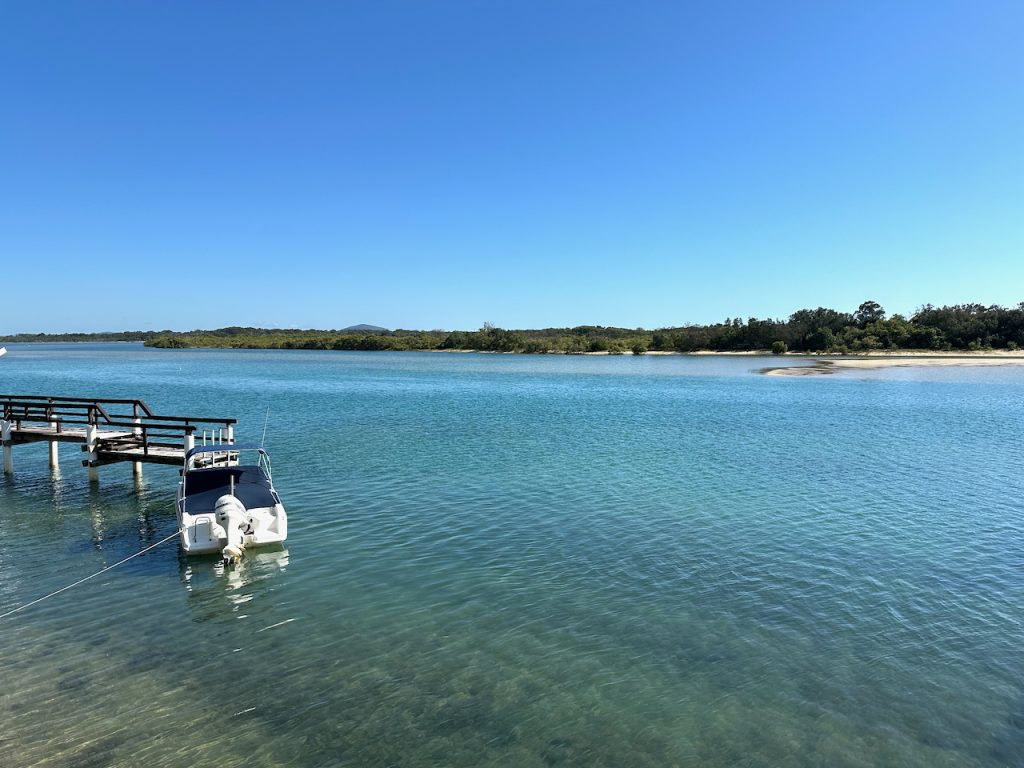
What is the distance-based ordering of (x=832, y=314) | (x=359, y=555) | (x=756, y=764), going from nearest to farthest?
(x=756, y=764), (x=359, y=555), (x=832, y=314)

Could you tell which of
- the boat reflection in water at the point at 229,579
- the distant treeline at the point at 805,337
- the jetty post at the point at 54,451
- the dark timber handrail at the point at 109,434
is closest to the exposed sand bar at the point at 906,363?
the distant treeline at the point at 805,337

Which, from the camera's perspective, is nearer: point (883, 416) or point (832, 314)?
point (883, 416)

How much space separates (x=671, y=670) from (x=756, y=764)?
6.59 feet

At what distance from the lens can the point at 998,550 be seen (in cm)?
1375

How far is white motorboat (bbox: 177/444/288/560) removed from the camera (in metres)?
12.6

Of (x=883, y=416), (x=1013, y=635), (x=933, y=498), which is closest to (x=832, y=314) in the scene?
(x=883, y=416)

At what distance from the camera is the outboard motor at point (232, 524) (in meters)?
12.6

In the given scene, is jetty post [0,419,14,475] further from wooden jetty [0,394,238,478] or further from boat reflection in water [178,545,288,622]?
boat reflection in water [178,545,288,622]

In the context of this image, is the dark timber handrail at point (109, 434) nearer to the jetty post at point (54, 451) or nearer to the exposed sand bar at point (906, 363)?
the jetty post at point (54, 451)

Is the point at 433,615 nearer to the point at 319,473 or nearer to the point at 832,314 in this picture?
the point at 319,473

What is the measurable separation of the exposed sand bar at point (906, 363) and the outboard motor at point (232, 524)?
7424 centimetres

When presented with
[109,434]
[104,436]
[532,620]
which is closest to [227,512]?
[532,620]

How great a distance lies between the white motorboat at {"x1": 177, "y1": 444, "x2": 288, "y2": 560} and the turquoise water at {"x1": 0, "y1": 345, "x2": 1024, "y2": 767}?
16.9 inches

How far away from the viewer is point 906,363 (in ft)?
310
